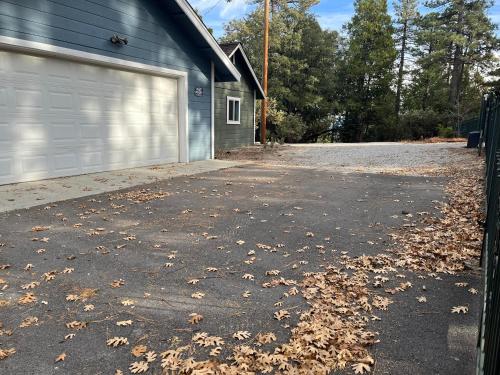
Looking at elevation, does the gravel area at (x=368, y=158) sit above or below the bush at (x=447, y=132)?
below

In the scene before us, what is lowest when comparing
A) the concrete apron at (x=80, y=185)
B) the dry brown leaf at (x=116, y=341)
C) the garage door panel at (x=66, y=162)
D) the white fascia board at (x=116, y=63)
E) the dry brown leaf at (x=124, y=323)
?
the dry brown leaf at (x=116, y=341)

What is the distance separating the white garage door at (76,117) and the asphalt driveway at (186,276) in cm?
204

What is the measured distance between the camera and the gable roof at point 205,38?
9.89 metres

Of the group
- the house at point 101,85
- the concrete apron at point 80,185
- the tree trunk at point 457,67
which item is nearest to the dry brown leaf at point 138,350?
the concrete apron at point 80,185

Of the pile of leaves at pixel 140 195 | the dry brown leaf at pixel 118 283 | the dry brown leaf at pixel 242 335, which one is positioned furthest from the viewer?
the pile of leaves at pixel 140 195

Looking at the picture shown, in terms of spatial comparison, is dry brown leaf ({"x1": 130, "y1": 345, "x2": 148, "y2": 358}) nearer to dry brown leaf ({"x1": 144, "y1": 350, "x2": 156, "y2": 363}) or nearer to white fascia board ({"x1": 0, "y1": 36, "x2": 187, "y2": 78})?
dry brown leaf ({"x1": 144, "y1": 350, "x2": 156, "y2": 363})

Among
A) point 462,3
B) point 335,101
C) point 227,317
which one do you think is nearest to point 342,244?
point 227,317

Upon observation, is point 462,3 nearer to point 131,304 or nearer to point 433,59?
point 433,59

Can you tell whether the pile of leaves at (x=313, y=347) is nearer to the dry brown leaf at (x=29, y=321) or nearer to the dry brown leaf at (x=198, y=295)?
the dry brown leaf at (x=198, y=295)

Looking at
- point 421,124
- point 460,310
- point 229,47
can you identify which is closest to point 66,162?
point 460,310

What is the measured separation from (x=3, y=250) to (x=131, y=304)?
2.05m

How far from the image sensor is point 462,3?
2930 cm

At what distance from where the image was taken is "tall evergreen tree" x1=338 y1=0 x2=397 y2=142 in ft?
102

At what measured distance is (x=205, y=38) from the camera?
425 inches
